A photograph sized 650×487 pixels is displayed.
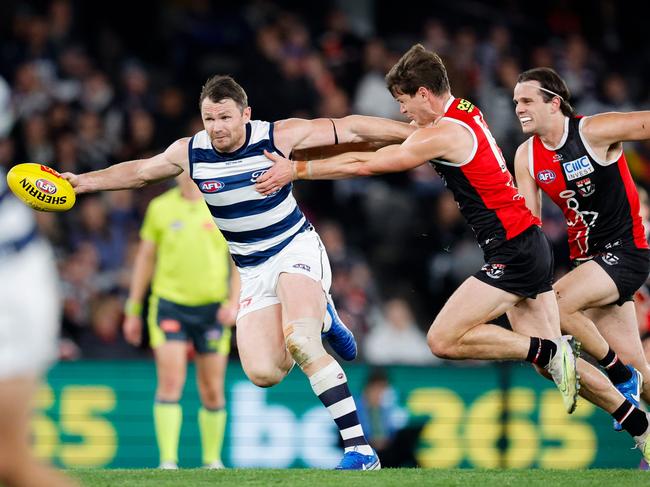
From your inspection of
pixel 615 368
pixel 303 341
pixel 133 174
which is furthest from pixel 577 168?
pixel 133 174

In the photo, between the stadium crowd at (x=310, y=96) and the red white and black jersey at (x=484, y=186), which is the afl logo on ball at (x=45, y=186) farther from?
the stadium crowd at (x=310, y=96)

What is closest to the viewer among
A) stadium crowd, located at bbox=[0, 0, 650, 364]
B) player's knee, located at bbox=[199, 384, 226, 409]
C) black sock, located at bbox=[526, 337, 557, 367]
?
black sock, located at bbox=[526, 337, 557, 367]

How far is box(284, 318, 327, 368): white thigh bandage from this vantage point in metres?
7.16

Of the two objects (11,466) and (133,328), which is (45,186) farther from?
(11,466)

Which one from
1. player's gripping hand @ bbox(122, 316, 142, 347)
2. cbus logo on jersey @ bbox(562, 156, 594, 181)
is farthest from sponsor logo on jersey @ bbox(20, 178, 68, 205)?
cbus logo on jersey @ bbox(562, 156, 594, 181)

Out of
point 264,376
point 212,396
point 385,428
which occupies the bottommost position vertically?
point 385,428

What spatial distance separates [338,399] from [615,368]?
1.94 metres

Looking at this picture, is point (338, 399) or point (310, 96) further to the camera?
point (310, 96)

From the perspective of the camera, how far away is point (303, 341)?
23.5ft

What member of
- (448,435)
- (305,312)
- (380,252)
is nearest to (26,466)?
(305,312)

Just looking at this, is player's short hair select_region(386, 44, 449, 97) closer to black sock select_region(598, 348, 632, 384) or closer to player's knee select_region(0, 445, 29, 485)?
black sock select_region(598, 348, 632, 384)

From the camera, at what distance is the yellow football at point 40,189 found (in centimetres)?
738

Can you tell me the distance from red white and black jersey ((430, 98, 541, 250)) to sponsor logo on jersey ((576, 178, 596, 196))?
0.43 metres

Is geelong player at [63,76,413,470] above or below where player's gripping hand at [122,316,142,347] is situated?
above
